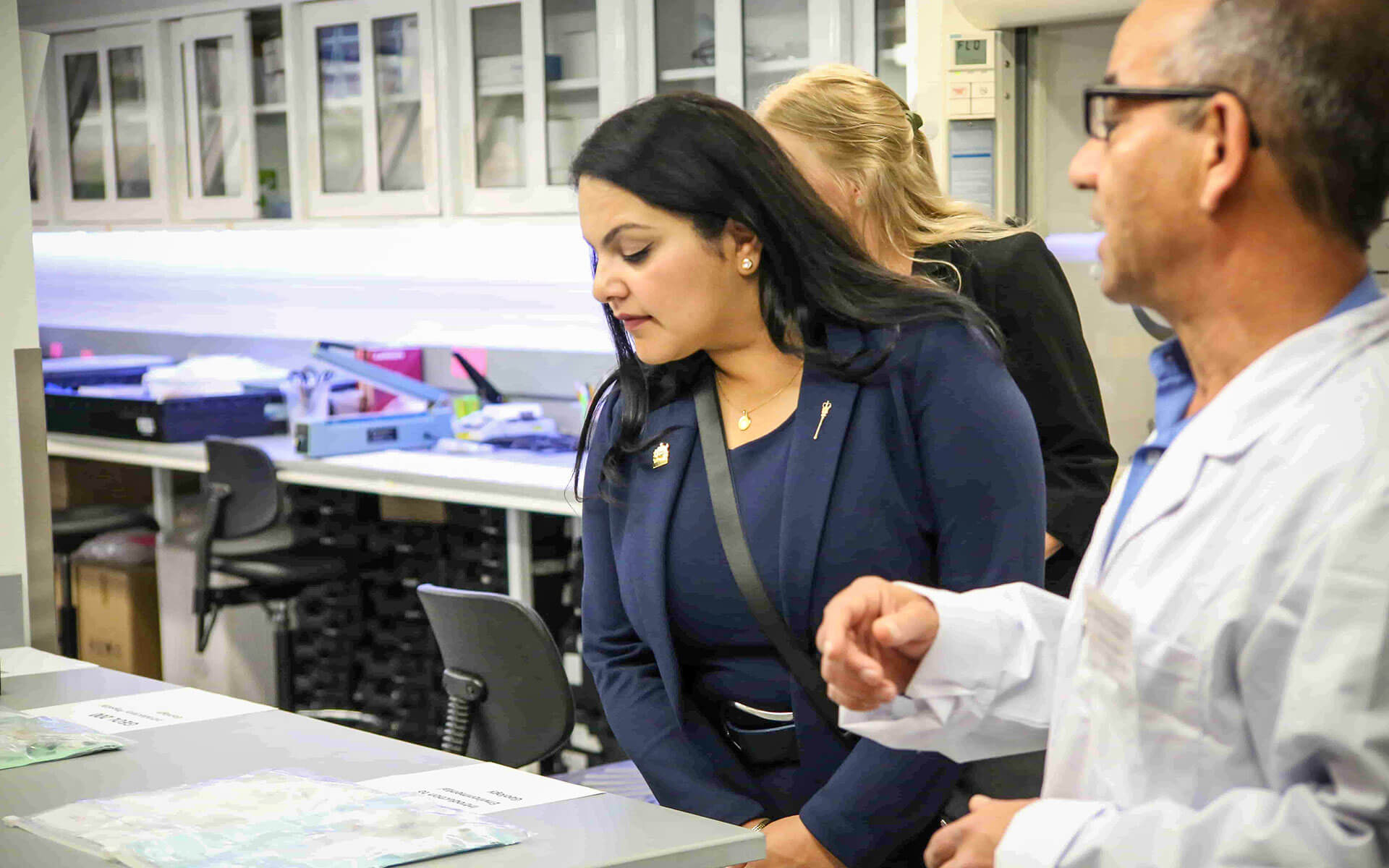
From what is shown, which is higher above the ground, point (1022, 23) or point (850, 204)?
point (1022, 23)

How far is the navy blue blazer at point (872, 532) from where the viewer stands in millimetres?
1635

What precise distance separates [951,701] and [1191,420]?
295 mm

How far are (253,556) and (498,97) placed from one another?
1.56m

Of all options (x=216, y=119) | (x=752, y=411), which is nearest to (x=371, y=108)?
(x=216, y=119)

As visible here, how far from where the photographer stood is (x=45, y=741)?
1.74 metres

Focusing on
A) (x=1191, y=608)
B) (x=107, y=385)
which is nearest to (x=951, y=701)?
(x=1191, y=608)

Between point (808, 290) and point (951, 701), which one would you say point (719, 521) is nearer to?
point (808, 290)

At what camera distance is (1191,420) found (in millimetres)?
990

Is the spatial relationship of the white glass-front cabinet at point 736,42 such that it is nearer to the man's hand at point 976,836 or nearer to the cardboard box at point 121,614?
the cardboard box at point 121,614

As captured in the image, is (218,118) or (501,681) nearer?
(501,681)

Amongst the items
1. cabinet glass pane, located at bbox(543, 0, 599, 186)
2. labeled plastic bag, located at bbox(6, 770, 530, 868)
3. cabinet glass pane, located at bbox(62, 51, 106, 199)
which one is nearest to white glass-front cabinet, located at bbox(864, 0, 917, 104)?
cabinet glass pane, located at bbox(543, 0, 599, 186)

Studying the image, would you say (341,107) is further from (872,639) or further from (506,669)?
(872,639)

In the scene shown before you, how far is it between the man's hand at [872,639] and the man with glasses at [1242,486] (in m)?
0.12

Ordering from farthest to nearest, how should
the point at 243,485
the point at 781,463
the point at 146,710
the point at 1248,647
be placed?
the point at 243,485, the point at 146,710, the point at 781,463, the point at 1248,647
